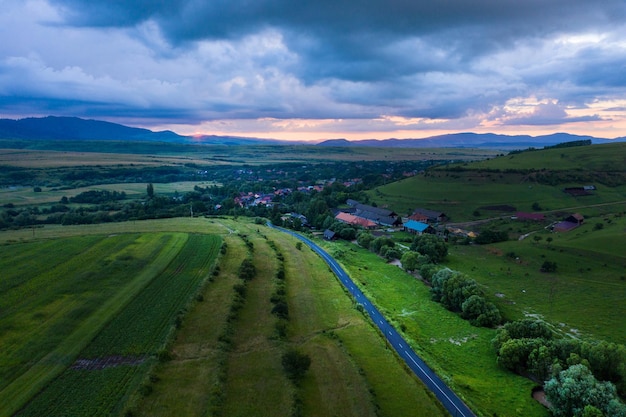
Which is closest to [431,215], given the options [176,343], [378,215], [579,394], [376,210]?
[378,215]

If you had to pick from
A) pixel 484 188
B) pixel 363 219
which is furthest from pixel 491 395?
pixel 484 188

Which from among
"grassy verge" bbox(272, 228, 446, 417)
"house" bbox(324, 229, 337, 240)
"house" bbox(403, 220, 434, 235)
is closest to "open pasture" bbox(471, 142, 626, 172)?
"house" bbox(403, 220, 434, 235)

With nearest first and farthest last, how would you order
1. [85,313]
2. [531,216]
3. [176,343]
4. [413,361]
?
[176,343] < [413,361] < [85,313] < [531,216]

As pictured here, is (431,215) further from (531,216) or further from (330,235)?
(330,235)

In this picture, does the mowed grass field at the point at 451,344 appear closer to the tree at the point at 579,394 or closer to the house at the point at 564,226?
the tree at the point at 579,394

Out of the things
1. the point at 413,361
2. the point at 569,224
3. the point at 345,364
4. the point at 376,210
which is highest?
the point at 569,224

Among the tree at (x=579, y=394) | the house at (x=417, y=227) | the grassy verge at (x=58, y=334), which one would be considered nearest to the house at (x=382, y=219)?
the house at (x=417, y=227)
